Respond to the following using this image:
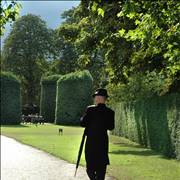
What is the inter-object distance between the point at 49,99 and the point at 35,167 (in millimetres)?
52932

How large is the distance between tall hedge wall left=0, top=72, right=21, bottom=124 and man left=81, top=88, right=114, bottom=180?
5003 centimetres

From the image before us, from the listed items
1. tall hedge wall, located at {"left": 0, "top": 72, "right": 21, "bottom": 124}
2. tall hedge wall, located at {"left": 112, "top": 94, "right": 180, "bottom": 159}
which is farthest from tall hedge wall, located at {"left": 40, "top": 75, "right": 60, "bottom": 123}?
tall hedge wall, located at {"left": 112, "top": 94, "right": 180, "bottom": 159}

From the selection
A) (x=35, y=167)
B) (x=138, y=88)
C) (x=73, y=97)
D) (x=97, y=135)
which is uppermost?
(x=73, y=97)

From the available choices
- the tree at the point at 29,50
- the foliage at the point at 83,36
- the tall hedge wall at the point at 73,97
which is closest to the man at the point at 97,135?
the foliage at the point at 83,36

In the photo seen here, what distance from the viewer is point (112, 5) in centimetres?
2572

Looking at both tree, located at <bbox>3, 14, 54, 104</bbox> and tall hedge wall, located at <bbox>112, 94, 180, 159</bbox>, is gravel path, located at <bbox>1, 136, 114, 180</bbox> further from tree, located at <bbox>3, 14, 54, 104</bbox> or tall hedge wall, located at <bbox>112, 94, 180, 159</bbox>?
tree, located at <bbox>3, 14, 54, 104</bbox>

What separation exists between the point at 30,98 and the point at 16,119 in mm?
36050

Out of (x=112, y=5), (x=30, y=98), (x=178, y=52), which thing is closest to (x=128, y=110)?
(x=112, y=5)

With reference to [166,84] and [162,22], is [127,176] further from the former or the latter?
[166,84]

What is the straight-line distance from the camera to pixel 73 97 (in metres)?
61.8

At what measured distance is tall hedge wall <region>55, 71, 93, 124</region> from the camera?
6128 centimetres

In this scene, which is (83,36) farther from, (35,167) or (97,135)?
(97,135)

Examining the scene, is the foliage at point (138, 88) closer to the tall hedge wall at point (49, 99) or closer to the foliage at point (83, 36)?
the foliage at point (83, 36)

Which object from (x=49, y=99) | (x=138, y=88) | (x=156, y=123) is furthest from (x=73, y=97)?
(x=156, y=123)
